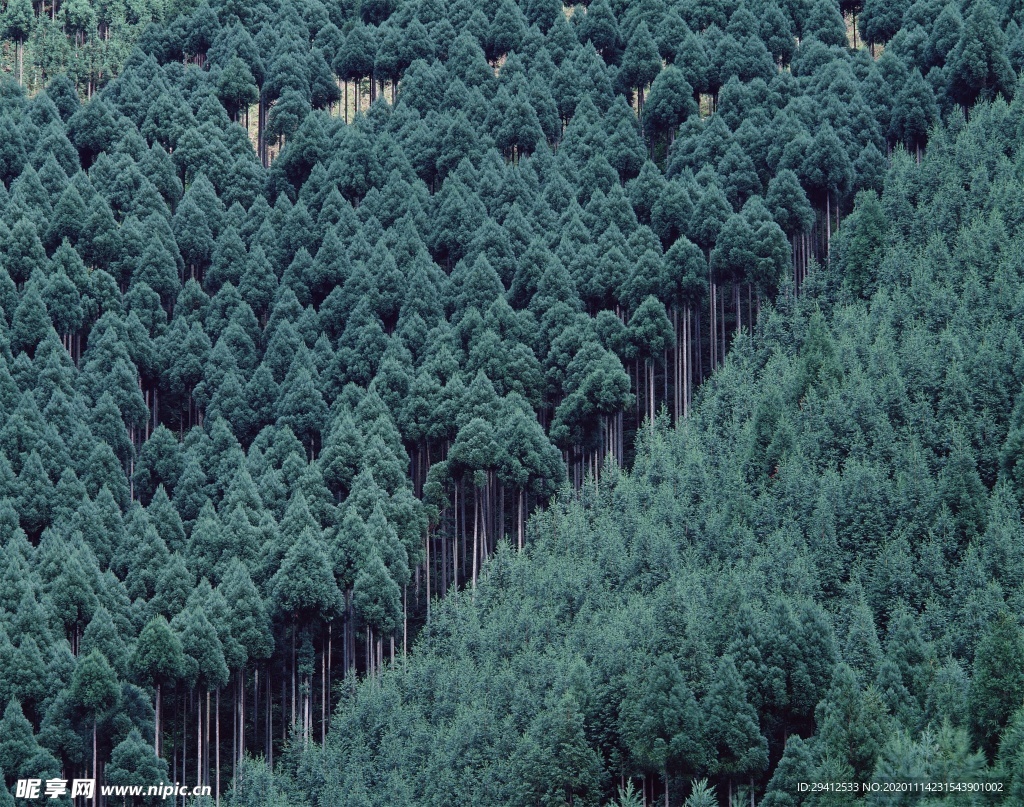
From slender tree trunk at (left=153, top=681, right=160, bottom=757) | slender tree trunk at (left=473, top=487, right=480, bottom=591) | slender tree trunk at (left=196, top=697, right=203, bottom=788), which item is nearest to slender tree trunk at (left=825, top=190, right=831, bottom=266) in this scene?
slender tree trunk at (left=473, top=487, right=480, bottom=591)

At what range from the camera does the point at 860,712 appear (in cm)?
5816

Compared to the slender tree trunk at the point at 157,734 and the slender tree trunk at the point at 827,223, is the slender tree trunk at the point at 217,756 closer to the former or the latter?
the slender tree trunk at the point at 157,734

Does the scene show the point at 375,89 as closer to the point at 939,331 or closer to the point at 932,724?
the point at 939,331

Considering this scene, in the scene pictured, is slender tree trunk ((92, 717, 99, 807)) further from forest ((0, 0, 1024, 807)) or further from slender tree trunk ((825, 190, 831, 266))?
Answer: slender tree trunk ((825, 190, 831, 266))

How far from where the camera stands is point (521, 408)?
86.4 m

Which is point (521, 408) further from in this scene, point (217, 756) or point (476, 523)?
point (217, 756)

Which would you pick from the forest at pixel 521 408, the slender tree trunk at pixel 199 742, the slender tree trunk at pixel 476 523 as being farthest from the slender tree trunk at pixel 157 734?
the slender tree trunk at pixel 476 523

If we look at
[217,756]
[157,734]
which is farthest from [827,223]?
[157,734]

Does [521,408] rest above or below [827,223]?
below

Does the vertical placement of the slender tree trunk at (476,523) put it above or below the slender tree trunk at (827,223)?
below

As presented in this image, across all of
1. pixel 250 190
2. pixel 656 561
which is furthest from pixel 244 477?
pixel 250 190

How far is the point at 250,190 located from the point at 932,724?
66210 millimetres

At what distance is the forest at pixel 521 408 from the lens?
65688mm

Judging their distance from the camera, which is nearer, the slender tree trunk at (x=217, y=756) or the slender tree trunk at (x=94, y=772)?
Result: the slender tree trunk at (x=94, y=772)
